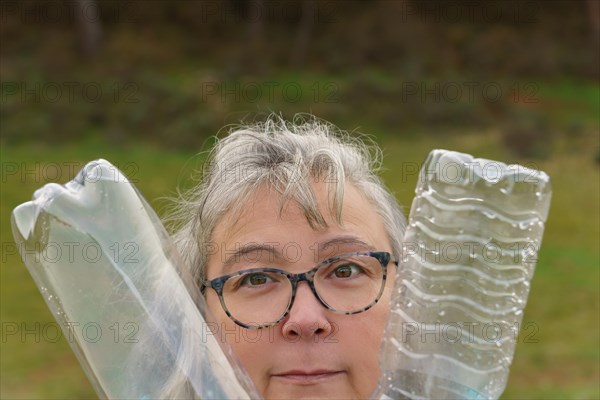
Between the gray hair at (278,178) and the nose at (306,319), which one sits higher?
the gray hair at (278,178)

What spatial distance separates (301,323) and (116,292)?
431 millimetres

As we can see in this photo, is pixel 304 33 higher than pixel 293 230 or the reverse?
the reverse

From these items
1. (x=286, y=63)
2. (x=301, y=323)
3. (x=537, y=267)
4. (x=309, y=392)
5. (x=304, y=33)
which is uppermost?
(x=301, y=323)

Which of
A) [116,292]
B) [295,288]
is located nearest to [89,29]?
[295,288]

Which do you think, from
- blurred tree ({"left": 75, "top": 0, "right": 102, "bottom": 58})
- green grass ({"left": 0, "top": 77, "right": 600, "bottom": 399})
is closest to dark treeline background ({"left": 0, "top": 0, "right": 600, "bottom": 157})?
blurred tree ({"left": 75, "top": 0, "right": 102, "bottom": 58})

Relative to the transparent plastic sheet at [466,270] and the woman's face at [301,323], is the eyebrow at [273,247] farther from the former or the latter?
the transparent plastic sheet at [466,270]

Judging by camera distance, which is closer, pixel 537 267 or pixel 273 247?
pixel 273 247

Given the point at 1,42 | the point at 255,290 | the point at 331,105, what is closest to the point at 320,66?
the point at 331,105

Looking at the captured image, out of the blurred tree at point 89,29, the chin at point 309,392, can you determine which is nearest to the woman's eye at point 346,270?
the chin at point 309,392

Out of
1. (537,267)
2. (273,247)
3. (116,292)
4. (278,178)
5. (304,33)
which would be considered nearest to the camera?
(116,292)

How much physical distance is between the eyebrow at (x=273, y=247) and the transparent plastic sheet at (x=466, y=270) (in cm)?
32

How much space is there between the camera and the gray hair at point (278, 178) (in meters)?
2.09

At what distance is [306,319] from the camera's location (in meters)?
1.90

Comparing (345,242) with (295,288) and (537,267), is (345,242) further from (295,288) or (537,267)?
(537,267)
